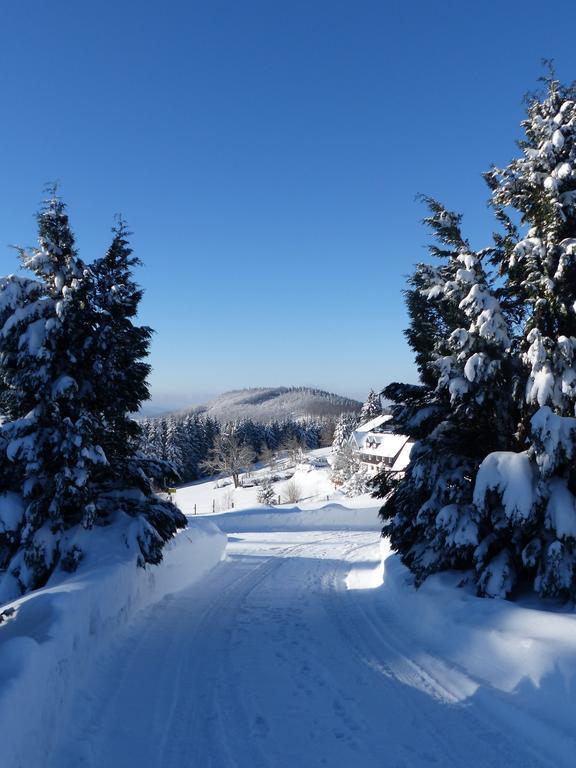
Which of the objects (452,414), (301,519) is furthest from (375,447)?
(452,414)

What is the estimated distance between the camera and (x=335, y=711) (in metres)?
5.38

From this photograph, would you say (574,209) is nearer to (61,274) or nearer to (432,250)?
(432,250)

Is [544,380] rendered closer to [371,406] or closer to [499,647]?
[499,647]

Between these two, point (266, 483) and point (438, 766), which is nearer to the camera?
point (438, 766)

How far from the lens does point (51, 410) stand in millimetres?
8797

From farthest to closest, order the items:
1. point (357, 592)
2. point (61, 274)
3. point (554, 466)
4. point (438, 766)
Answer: point (357, 592) → point (61, 274) → point (554, 466) → point (438, 766)

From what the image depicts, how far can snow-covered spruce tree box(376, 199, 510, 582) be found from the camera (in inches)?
317

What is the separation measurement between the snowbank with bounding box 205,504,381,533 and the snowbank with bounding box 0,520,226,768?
19.0 meters

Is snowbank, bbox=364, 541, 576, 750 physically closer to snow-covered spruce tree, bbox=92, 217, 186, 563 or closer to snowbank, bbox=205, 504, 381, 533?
snow-covered spruce tree, bbox=92, 217, 186, 563

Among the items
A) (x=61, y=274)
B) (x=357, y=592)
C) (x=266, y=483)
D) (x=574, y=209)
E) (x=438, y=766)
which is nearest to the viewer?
(x=438, y=766)

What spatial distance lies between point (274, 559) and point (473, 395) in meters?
10.3

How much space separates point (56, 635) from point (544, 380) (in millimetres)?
7357

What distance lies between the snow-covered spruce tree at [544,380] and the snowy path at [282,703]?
212cm

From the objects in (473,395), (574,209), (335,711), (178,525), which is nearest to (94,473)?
(178,525)
